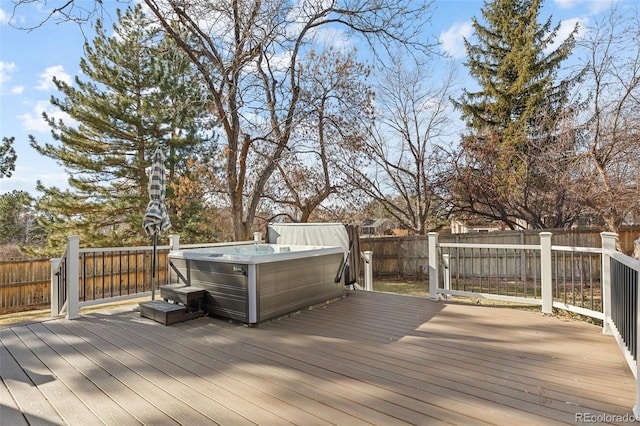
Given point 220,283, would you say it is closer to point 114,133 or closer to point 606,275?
point 606,275

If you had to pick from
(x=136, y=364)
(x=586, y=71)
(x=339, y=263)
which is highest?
(x=586, y=71)

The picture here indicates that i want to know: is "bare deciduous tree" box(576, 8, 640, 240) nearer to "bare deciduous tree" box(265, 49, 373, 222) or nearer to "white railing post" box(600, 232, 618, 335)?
"white railing post" box(600, 232, 618, 335)

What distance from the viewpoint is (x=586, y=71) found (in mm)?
6496

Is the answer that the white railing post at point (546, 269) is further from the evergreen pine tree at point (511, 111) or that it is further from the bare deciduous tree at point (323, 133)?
the bare deciduous tree at point (323, 133)

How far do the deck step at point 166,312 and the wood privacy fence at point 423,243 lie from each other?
704cm

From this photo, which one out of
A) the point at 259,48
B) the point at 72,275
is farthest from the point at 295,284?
the point at 259,48

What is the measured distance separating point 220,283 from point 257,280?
1.96ft

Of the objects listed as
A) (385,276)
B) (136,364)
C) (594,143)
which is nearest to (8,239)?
(385,276)

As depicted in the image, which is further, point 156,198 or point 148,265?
point 148,265

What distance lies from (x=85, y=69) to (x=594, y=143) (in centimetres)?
1371

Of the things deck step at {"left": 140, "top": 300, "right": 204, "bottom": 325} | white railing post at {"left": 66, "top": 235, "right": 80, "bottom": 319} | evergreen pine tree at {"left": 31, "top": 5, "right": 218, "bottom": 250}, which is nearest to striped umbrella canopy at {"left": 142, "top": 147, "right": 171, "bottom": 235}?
white railing post at {"left": 66, "top": 235, "right": 80, "bottom": 319}

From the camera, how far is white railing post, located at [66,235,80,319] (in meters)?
4.04

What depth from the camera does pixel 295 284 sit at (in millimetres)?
4320

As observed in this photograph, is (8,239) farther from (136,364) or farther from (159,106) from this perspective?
(136,364)
